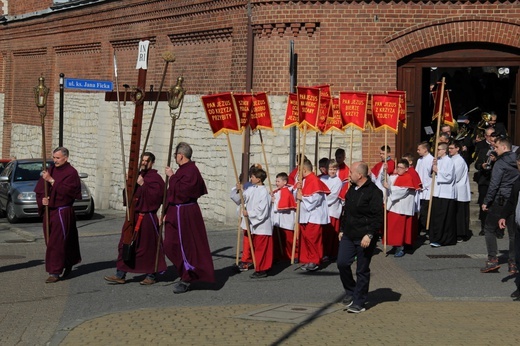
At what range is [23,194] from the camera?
2488cm

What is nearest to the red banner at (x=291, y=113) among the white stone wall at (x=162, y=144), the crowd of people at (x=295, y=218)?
the crowd of people at (x=295, y=218)

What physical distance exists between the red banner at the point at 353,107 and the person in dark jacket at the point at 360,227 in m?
5.09

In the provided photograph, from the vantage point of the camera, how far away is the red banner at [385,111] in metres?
17.5

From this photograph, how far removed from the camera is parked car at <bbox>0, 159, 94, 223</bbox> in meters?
24.8

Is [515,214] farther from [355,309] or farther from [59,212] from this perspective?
[59,212]

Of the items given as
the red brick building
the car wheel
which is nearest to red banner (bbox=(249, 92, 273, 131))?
the red brick building

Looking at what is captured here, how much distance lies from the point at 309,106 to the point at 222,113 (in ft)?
5.11

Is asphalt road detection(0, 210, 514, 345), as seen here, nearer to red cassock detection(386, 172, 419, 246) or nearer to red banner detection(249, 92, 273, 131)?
red cassock detection(386, 172, 419, 246)

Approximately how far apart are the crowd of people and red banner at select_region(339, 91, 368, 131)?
1.89 feet

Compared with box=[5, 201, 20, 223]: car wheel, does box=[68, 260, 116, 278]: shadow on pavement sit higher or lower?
lower

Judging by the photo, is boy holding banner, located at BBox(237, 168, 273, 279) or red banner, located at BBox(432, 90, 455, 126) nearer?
boy holding banner, located at BBox(237, 168, 273, 279)

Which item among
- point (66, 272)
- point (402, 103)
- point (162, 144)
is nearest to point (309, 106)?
point (402, 103)

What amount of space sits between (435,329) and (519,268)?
7.23 ft

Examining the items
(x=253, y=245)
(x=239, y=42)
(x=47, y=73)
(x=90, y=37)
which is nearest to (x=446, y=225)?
(x=253, y=245)
